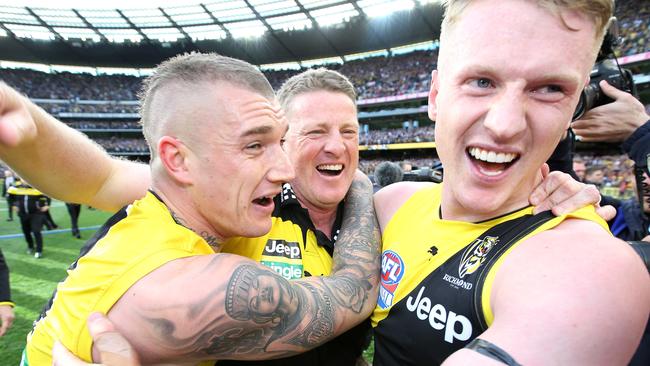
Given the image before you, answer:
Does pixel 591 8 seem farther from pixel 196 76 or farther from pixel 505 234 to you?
pixel 196 76

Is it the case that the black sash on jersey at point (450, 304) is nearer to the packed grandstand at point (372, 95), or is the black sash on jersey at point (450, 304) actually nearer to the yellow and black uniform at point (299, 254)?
the yellow and black uniform at point (299, 254)

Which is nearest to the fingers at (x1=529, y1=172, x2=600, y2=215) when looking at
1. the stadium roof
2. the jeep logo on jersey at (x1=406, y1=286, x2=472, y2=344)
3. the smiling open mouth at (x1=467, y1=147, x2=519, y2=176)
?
the smiling open mouth at (x1=467, y1=147, x2=519, y2=176)

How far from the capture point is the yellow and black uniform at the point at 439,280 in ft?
4.44

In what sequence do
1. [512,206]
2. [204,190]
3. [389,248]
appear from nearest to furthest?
[512,206], [204,190], [389,248]

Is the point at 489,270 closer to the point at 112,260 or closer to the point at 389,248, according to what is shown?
the point at 389,248

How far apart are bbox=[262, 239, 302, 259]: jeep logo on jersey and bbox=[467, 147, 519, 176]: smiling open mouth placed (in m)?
1.08

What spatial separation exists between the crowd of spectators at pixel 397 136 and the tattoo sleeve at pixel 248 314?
32496mm

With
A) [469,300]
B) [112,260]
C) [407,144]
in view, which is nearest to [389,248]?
[469,300]

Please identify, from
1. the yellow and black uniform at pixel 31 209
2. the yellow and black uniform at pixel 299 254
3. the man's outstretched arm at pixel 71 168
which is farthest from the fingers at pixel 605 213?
the yellow and black uniform at pixel 31 209

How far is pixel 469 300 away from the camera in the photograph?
1352 millimetres

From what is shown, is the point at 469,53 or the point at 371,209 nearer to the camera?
the point at 469,53

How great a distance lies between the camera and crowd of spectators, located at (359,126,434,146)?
111ft

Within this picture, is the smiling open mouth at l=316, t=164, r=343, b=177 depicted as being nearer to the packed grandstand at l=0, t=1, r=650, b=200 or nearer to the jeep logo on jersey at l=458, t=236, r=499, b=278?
the jeep logo on jersey at l=458, t=236, r=499, b=278

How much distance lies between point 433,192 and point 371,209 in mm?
441
